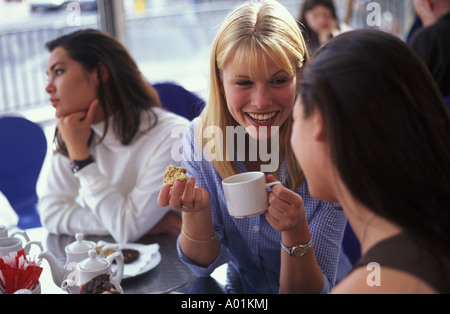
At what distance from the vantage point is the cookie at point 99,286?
3.00 feet

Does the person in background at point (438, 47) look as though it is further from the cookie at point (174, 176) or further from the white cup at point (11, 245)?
the white cup at point (11, 245)

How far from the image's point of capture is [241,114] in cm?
131

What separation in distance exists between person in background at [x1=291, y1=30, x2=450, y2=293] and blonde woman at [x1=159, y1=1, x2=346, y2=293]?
364 millimetres

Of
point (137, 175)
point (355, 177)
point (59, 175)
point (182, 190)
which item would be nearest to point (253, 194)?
point (182, 190)

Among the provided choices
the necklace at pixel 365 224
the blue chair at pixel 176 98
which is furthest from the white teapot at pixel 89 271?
the blue chair at pixel 176 98

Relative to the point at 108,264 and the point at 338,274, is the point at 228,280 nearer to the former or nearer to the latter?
the point at 338,274

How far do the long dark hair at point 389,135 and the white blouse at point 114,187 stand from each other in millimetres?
1015

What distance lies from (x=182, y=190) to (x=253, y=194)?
0.16 metres

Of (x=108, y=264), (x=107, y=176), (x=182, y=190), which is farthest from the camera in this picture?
(x=107, y=176)

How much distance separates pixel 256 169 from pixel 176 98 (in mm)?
907

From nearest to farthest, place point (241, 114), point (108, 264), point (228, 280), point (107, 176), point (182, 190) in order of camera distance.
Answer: point (108, 264)
point (182, 190)
point (241, 114)
point (228, 280)
point (107, 176)

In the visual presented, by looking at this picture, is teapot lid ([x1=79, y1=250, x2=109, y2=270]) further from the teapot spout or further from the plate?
the plate

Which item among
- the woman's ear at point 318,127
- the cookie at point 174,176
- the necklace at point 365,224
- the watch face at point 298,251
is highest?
the woman's ear at point 318,127

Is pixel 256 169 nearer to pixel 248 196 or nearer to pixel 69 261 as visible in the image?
pixel 248 196
